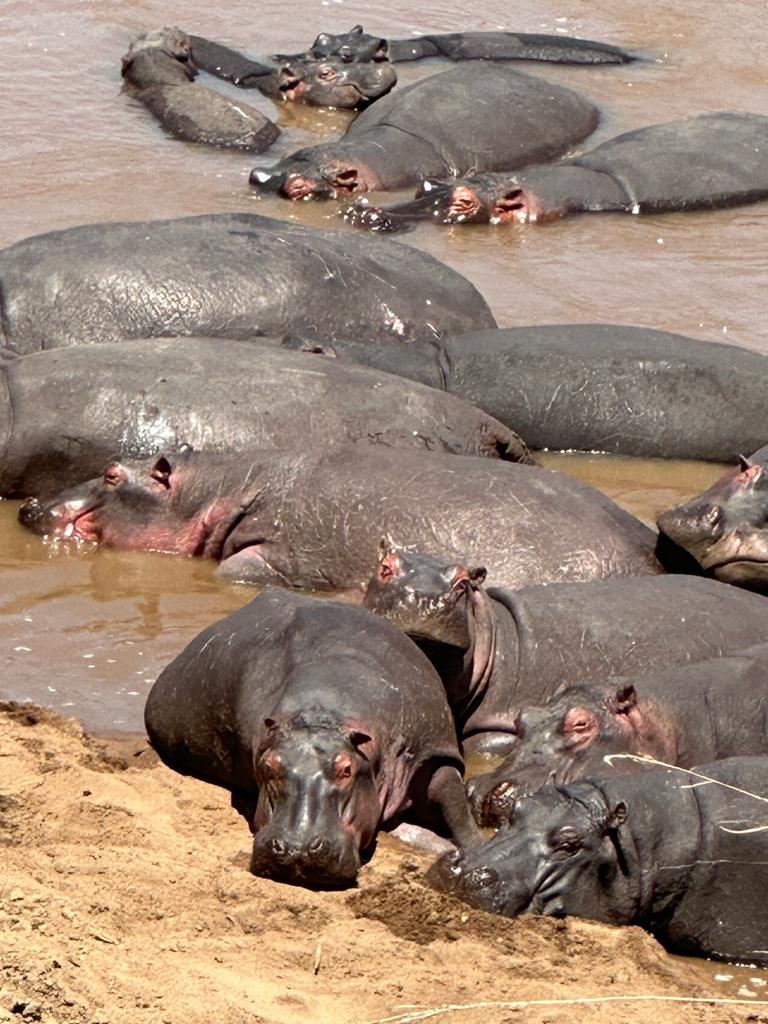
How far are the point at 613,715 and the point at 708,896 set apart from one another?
864mm

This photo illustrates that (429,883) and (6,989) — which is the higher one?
(6,989)

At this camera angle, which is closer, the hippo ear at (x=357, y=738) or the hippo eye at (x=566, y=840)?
the hippo eye at (x=566, y=840)

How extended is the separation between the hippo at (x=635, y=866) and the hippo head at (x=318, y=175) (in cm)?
775

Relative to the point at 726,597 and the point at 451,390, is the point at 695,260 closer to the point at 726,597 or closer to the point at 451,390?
the point at 451,390

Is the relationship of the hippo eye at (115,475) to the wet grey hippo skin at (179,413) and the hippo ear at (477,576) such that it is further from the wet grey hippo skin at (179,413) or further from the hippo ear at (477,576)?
the hippo ear at (477,576)

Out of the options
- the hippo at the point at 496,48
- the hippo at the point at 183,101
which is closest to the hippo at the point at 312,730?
the hippo at the point at 183,101

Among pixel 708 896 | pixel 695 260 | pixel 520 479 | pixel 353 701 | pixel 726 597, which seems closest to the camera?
pixel 708 896

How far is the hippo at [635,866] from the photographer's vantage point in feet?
17.4

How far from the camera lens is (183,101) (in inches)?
558

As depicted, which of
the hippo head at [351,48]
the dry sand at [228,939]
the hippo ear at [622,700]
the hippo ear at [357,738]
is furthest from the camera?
the hippo head at [351,48]

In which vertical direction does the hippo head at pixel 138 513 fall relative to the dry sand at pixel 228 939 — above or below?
below

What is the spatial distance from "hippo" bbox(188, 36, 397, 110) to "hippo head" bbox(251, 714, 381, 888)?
10.1m

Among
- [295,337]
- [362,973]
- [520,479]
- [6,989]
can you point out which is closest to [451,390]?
[295,337]

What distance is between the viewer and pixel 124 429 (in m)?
8.16
